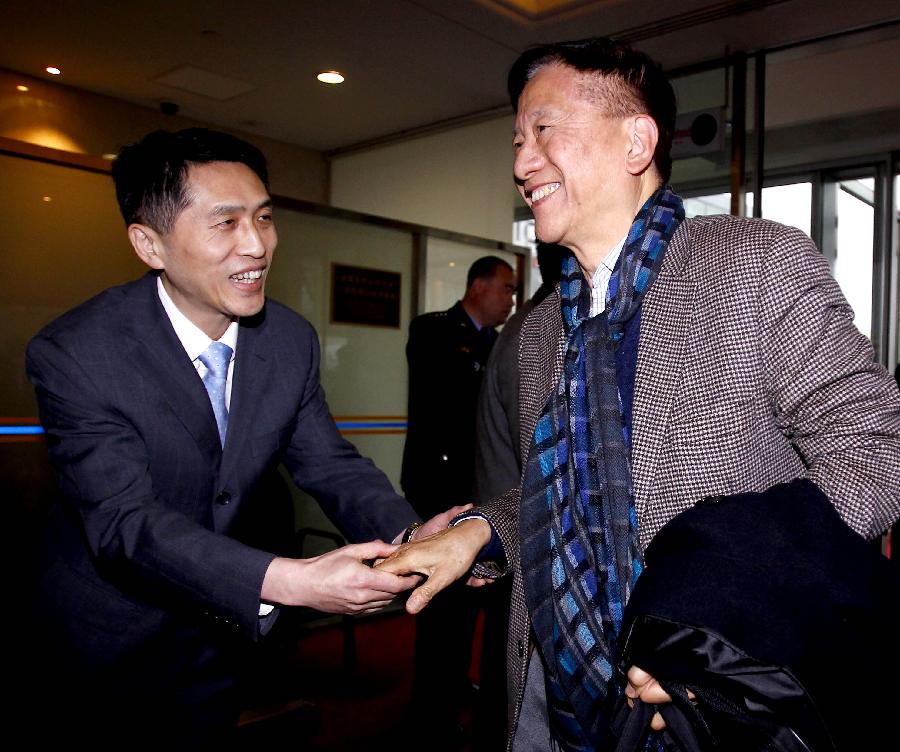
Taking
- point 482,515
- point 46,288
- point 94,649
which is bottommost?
point 94,649

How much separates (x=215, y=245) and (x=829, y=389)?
1.32 metres

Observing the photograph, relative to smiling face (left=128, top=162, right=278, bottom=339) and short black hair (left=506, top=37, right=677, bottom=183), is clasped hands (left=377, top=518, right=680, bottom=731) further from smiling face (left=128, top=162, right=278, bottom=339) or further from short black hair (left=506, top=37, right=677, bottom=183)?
short black hair (left=506, top=37, right=677, bottom=183)

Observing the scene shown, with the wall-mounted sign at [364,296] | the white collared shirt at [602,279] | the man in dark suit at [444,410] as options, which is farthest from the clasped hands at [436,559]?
the wall-mounted sign at [364,296]

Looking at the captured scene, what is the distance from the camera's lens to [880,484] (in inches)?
42.3

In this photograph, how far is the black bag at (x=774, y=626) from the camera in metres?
0.96

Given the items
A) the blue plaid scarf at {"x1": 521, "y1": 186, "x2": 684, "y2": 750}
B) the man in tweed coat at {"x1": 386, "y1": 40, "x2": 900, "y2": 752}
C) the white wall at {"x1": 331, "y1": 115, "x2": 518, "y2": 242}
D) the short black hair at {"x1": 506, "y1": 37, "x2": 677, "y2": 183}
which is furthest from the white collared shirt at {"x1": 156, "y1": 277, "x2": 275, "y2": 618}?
the white wall at {"x1": 331, "y1": 115, "x2": 518, "y2": 242}

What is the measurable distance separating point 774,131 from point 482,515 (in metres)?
4.59

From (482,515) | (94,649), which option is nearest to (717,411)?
(482,515)

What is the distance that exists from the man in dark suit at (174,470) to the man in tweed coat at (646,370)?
330 mm

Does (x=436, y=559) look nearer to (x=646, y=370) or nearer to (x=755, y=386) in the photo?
(x=646, y=370)

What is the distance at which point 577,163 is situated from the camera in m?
1.38

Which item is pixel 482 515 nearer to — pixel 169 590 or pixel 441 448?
pixel 169 590

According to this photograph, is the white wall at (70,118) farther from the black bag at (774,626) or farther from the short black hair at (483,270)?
the black bag at (774,626)

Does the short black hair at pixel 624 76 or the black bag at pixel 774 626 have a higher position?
the short black hair at pixel 624 76
